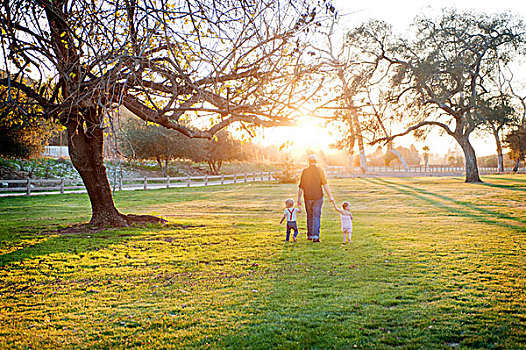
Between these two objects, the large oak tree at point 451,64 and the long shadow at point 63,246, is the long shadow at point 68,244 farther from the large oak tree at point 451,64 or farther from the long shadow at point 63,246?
the large oak tree at point 451,64

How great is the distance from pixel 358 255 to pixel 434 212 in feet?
31.9

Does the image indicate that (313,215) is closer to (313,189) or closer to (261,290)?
(313,189)

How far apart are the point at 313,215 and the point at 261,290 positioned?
12.9 feet

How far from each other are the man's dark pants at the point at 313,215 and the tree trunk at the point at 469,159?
94.8 feet

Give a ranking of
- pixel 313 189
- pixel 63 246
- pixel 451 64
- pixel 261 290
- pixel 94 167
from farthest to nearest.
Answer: pixel 451 64 → pixel 94 167 → pixel 313 189 → pixel 63 246 → pixel 261 290

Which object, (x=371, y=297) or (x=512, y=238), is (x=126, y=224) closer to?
(x=371, y=297)

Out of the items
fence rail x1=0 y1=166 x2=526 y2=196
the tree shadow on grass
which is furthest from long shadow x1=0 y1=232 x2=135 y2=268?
fence rail x1=0 y1=166 x2=526 y2=196

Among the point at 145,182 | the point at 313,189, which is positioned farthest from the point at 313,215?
the point at 145,182

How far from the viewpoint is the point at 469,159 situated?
34406mm

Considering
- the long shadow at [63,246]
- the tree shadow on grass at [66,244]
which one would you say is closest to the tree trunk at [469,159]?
the tree shadow on grass at [66,244]

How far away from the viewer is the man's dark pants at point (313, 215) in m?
9.20

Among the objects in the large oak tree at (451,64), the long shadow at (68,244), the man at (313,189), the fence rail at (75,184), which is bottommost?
the long shadow at (68,244)

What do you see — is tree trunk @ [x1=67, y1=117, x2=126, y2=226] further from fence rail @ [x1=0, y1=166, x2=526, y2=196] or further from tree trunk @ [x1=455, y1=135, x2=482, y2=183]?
tree trunk @ [x1=455, y1=135, x2=482, y2=183]

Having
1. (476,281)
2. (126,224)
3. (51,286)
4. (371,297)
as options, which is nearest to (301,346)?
(371,297)
